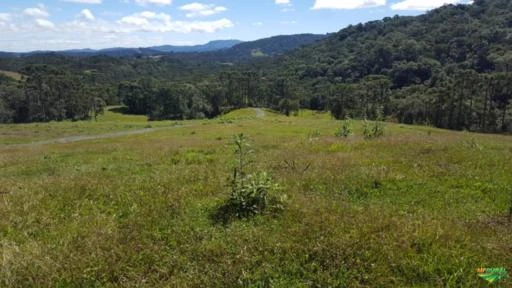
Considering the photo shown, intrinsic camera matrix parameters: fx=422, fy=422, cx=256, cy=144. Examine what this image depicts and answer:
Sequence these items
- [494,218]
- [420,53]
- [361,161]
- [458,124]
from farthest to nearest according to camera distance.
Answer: [420,53], [458,124], [361,161], [494,218]

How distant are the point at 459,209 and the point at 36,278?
7.74 m

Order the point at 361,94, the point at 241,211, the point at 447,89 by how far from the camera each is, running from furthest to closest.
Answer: the point at 361,94 < the point at 447,89 < the point at 241,211

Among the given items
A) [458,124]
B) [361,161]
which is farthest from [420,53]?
[361,161]

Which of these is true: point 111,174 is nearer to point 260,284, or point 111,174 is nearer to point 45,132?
point 260,284

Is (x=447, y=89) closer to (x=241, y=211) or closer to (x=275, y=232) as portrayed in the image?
(x=241, y=211)

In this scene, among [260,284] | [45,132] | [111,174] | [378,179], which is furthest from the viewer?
[45,132]

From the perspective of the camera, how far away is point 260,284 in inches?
234

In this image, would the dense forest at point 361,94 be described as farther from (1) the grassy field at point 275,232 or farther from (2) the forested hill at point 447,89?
(1) the grassy field at point 275,232

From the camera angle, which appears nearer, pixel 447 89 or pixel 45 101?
pixel 447 89

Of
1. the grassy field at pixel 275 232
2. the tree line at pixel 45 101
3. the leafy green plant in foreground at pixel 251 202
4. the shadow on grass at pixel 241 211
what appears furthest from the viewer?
the tree line at pixel 45 101

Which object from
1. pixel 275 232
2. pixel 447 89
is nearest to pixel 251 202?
pixel 275 232

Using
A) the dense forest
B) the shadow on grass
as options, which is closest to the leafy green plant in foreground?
the shadow on grass

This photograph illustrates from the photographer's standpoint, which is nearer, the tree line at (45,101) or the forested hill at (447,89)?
the forested hill at (447,89)

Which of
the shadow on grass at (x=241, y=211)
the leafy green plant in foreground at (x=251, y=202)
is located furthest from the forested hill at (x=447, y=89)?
the shadow on grass at (x=241, y=211)
